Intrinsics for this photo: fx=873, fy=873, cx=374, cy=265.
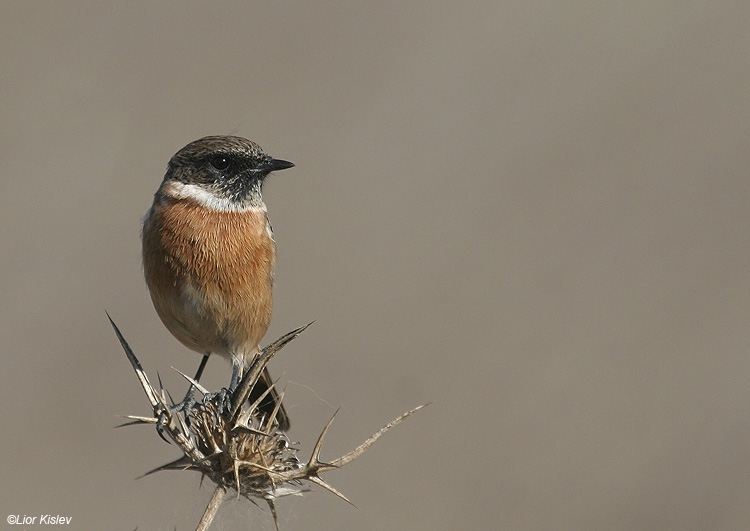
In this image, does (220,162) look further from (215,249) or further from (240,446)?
(240,446)

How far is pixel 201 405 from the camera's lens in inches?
148

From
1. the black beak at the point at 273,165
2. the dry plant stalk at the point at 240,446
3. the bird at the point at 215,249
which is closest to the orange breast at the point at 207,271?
the bird at the point at 215,249

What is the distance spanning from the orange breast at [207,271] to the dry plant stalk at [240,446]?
1.07m

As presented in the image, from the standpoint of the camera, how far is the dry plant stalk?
11.4ft

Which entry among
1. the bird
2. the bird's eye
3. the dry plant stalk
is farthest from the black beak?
the dry plant stalk

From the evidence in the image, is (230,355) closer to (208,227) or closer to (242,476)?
(208,227)

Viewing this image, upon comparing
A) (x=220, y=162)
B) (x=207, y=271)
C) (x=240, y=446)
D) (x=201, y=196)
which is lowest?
(x=240, y=446)

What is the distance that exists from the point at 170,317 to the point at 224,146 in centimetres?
Result: 103

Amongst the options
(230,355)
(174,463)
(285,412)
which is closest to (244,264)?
(230,355)

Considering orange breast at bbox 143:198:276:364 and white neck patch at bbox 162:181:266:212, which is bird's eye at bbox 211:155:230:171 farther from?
orange breast at bbox 143:198:276:364

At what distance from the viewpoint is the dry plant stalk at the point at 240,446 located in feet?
11.4

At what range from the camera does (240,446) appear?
3.73m

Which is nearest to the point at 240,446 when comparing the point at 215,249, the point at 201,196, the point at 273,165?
the point at 215,249

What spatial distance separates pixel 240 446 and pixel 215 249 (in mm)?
1462
